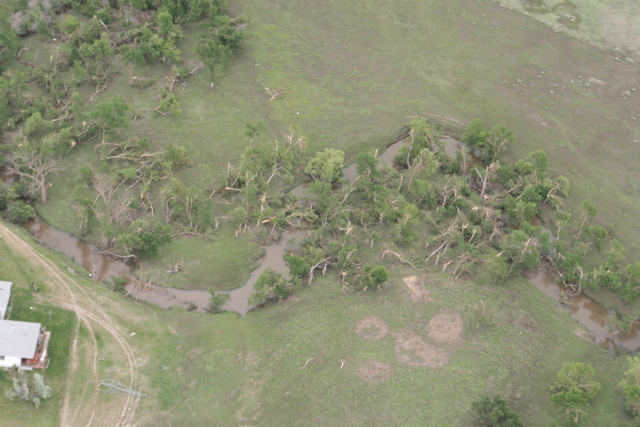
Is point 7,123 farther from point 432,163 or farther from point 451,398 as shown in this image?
point 451,398

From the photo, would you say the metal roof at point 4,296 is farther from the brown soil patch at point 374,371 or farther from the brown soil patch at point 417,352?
the brown soil patch at point 417,352

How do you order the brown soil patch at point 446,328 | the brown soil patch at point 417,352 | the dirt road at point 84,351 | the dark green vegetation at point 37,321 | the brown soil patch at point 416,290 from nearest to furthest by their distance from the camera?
the dark green vegetation at point 37,321, the dirt road at point 84,351, the brown soil patch at point 417,352, the brown soil patch at point 446,328, the brown soil patch at point 416,290

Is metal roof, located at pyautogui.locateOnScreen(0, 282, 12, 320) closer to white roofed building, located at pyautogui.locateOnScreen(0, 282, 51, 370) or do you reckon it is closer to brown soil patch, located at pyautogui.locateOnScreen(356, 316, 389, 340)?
white roofed building, located at pyautogui.locateOnScreen(0, 282, 51, 370)

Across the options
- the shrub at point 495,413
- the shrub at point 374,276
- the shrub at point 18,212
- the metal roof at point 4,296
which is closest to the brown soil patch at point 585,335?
the shrub at point 495,413

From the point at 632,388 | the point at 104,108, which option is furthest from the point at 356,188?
the point at 632,388

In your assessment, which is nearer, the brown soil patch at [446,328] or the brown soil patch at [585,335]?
the brown soil patch at [446,328]

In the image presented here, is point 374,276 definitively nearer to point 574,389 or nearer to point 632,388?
point 574,389

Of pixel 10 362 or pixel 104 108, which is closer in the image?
pixel 10 362
